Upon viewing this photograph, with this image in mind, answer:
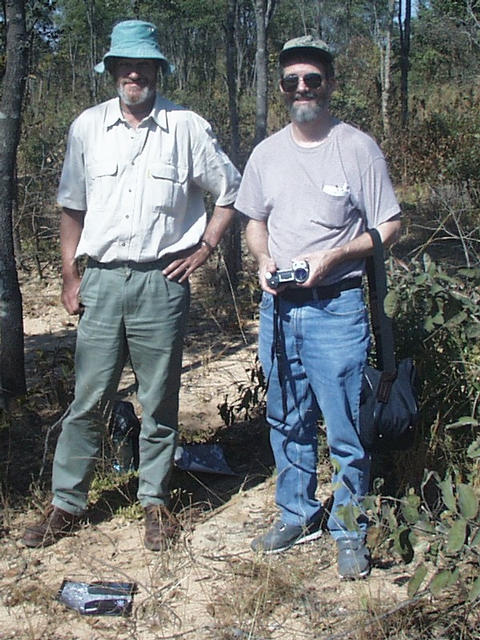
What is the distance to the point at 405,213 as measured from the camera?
9898 millimetres

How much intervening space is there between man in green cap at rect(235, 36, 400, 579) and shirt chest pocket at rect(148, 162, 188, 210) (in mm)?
264

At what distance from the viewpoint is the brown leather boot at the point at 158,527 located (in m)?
3.37

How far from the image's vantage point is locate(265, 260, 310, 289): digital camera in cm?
293

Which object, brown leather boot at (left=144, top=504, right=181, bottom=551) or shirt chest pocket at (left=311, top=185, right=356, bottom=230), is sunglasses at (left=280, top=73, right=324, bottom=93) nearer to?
shirt chest pocket at (left=311, top=185, right=356, bottom=230)

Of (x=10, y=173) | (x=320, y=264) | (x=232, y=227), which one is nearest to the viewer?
(x=320, y=264)

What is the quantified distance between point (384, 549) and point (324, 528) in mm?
309

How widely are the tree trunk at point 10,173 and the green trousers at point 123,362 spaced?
5.09ft

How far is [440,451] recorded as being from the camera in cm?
375

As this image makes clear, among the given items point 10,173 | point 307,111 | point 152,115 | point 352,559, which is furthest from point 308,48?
point 10,173

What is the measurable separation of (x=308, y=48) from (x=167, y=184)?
2.41 ft

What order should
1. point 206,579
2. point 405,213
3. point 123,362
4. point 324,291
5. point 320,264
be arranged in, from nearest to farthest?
point 320,264
point 324,291
point 206,579
point 123,362
point 405,213

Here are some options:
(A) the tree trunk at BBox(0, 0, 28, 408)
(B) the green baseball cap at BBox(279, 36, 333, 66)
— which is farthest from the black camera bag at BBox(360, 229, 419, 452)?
(A) the tree trunk at BBox(0, 0, 28, 408)

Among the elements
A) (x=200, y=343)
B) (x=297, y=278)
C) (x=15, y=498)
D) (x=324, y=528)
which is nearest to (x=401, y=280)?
(x=297, y=278)

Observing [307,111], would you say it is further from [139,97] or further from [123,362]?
[123,362]
